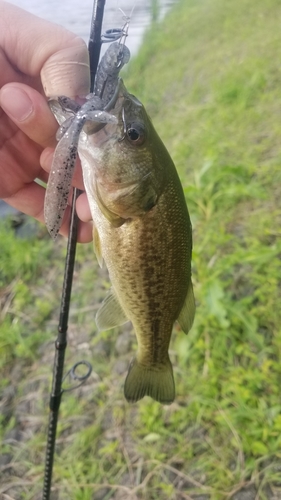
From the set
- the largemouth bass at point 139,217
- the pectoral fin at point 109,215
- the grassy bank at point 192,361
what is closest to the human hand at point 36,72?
the largemouth bass at point 139,217

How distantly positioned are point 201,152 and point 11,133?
9.55ft

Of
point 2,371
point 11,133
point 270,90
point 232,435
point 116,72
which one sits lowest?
point 2,371

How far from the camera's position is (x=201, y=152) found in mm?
4562

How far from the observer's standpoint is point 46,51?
1.52m

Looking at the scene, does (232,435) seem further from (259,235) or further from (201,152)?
(201,152)

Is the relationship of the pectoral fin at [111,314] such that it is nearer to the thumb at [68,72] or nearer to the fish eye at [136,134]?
the fish eye at [136,134]

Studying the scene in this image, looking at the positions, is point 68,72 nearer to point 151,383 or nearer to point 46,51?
point 46,51

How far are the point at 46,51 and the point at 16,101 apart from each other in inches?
9.7

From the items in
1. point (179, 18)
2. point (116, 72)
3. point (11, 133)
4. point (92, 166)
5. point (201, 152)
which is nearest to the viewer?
point (116, 72)

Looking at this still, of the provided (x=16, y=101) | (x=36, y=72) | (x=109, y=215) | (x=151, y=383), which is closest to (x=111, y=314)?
(x=151, y=383)

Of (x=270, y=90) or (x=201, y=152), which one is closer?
(x=201, y=152)

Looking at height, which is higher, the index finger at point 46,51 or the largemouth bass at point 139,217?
the index finger at point 46,51

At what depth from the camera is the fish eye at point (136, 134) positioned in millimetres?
1355

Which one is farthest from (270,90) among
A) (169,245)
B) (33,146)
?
(169,245)
